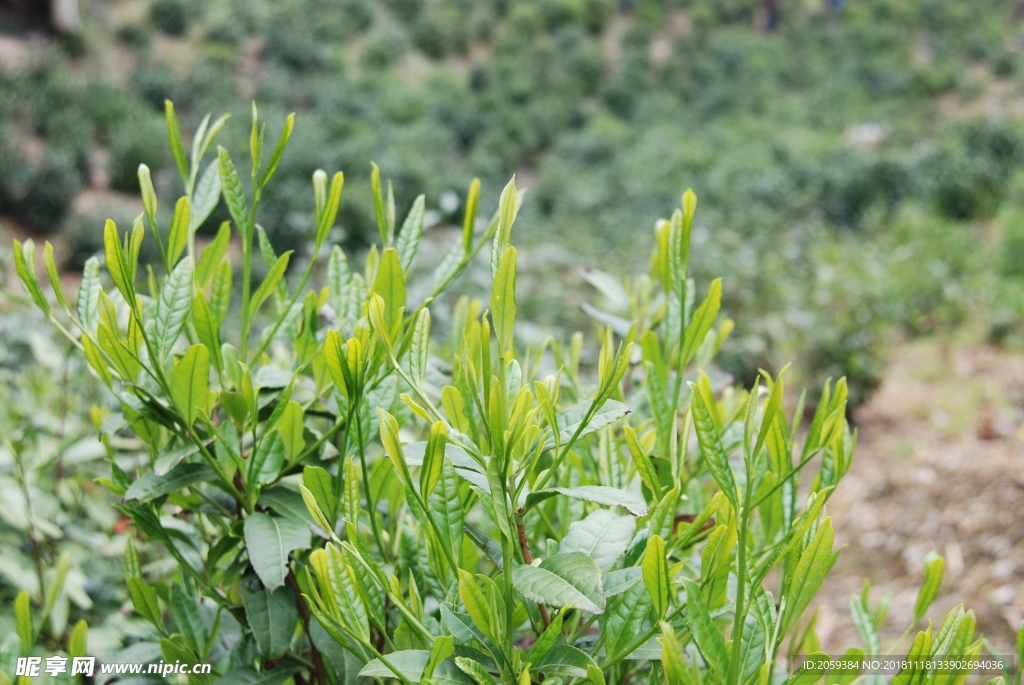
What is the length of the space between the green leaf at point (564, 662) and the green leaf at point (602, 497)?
92 mm

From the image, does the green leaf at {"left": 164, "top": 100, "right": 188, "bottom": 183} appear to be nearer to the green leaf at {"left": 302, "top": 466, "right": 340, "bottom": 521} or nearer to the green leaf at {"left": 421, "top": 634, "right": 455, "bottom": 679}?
the green leaf at {"left": 302, "top": 466, "right": 340, "bottom": 521}

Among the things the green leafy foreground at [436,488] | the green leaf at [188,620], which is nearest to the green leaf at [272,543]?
the green leafy foreground at [436,488]

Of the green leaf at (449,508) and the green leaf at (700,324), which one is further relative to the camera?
the green leaf at (700,324)

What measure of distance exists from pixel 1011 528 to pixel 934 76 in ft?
42.4

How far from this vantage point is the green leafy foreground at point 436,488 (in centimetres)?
40

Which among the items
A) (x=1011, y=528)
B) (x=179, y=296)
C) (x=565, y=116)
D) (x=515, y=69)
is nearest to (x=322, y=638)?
(x=179, y=296)

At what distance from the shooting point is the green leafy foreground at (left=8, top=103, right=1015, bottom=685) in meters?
0.40

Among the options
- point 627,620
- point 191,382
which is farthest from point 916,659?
point 191,382

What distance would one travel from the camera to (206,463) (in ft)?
1.89

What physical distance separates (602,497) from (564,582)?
0.19 ft

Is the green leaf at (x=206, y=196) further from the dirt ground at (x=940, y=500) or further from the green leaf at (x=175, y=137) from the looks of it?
the dirt ground at (x=940, y=500)

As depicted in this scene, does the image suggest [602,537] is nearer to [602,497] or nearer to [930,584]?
[602,497]

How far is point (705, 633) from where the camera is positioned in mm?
394

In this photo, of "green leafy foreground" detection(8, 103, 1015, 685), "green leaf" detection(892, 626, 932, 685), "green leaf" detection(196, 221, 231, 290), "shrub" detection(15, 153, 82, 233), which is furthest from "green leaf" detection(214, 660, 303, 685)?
"shrub" detection(15, 153, 82, 233)
